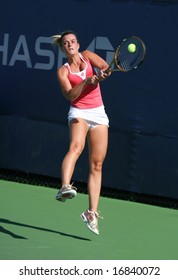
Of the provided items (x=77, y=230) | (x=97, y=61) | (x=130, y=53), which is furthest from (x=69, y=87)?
(x=77, y=230)

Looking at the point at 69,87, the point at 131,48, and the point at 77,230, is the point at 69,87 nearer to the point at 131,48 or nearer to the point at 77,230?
the point at 131,48

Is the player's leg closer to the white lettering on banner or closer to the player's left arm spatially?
the player's left arm

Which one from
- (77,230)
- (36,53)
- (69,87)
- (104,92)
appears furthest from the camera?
(36,53)

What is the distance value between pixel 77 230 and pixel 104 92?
2.09 metres

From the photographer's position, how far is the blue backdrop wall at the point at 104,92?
28.9 feet

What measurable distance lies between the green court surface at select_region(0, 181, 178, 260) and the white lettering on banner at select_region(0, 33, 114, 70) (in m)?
1.29

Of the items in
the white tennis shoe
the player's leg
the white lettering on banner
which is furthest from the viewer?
the white lettering on banner

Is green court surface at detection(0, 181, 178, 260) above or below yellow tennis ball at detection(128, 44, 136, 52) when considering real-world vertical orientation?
below

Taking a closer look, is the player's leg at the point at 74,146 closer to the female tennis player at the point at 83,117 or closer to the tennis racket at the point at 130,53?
the female tennis player at the point at 83,117

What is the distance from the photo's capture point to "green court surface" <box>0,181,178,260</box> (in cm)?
668

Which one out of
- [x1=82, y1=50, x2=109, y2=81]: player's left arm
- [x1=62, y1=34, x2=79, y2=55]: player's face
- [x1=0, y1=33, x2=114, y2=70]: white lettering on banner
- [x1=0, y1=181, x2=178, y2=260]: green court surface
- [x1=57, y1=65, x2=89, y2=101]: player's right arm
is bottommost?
[x1=0, y1=181, x2=178, y2=260]: green court surface

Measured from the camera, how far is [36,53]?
9.63 m

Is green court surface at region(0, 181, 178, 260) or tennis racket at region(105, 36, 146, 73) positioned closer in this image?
green court surface at region(0, 181, 178, 260)

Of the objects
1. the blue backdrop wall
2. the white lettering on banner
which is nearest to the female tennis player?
the blue backdrop wall
